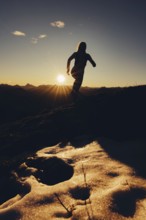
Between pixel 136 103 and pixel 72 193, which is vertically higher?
pixel 136 103

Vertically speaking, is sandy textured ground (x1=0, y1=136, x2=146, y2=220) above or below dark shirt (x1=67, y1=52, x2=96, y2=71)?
below

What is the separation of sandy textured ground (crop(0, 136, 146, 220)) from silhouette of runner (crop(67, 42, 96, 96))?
206 inches

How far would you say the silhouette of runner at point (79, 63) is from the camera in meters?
9.30

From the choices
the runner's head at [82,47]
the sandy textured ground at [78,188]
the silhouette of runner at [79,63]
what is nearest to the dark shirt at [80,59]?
the silhouette of runner at [79,63]

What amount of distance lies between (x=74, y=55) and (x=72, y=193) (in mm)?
6875

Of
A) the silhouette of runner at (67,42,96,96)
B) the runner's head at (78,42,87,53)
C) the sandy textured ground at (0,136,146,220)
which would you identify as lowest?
the sandy textured ground at (0,136,146,220)

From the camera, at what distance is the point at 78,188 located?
3.27 m

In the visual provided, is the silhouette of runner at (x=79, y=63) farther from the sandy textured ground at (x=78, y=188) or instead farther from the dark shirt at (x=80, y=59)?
the sandy textured ground at (x=78, y=188)

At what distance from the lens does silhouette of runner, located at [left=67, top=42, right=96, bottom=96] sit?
9301mm

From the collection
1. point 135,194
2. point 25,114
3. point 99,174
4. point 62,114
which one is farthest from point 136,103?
point 25,114

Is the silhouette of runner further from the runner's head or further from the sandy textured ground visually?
the sandy textured ground

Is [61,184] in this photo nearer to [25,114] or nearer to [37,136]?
[37,136]

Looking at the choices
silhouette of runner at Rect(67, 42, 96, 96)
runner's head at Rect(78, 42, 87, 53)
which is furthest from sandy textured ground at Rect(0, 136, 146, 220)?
runner's head at Rect(78, 42, 87, 53)

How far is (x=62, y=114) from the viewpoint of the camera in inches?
284
